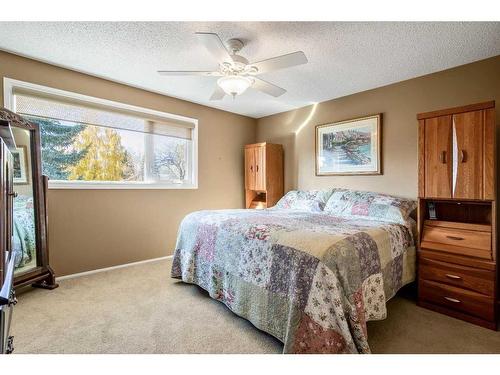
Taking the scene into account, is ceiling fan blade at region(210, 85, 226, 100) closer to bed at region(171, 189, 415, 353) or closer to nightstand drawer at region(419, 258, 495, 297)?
bed at region(171, 189, 415, 353)

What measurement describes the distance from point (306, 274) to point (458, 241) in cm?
151

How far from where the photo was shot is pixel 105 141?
3131 millimetres

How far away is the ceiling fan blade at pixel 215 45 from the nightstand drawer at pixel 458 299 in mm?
2530

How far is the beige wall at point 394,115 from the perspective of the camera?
2.47 m

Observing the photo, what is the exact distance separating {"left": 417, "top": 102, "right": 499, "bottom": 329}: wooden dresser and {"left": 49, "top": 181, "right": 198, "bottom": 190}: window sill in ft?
9.98

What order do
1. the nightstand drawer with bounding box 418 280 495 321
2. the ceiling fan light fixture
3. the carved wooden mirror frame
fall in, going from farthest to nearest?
the carved wooden mirror frame < the ceiling fan light fixture < the nightstand drawer with bounding box 418 280 495 321

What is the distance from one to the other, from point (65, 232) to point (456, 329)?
12.4 feet

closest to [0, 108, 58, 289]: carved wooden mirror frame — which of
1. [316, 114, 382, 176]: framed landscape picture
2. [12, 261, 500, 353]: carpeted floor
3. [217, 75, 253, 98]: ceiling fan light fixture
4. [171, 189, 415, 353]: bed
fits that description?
[12, 261, 500, 353]: carpeted floor

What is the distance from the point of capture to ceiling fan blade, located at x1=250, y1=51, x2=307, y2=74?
175 centimetres

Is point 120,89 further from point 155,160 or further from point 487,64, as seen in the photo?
point 487,64

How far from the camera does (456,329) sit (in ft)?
6.03

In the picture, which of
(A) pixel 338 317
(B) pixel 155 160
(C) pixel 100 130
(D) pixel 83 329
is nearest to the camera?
(A) pixel 338 317
